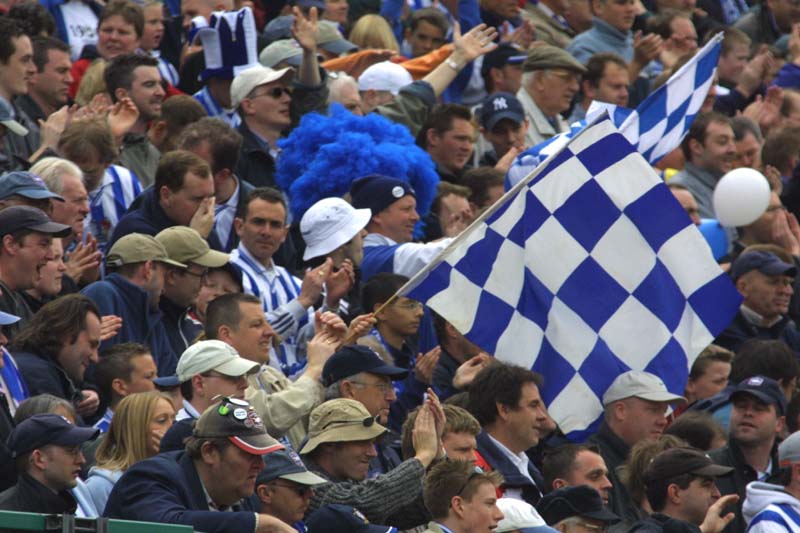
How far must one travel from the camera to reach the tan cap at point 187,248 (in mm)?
10477

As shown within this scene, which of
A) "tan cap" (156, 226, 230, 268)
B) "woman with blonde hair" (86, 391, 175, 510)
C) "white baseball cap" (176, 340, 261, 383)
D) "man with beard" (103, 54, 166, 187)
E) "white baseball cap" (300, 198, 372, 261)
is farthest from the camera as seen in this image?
"man with beard" (103, 54, 166, 187)

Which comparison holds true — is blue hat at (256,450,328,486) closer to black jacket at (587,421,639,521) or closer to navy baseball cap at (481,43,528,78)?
black jacket at (587,421,639,521)

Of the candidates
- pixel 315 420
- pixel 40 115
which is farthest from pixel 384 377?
pixel 40 115

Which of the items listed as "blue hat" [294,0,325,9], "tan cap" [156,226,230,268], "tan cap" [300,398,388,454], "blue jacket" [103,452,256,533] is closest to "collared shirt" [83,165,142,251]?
"tan cap" [156,226,230,268]

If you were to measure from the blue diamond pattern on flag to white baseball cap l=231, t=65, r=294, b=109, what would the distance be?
2.51 meters

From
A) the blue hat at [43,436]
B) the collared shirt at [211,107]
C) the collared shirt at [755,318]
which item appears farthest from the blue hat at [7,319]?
the collared shirt at [755,318]

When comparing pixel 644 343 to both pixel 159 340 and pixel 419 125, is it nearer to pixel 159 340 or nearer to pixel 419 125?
pixel 159 340

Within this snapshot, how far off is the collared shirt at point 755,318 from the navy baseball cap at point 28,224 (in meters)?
5.27

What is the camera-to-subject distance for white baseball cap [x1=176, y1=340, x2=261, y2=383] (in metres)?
8.93

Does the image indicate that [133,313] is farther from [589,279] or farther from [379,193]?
[589,279]

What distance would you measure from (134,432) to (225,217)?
3508mm

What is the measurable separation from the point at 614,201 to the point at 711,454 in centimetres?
149

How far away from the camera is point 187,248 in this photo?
1050 centimetres

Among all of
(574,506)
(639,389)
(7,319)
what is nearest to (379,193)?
(639,389)
